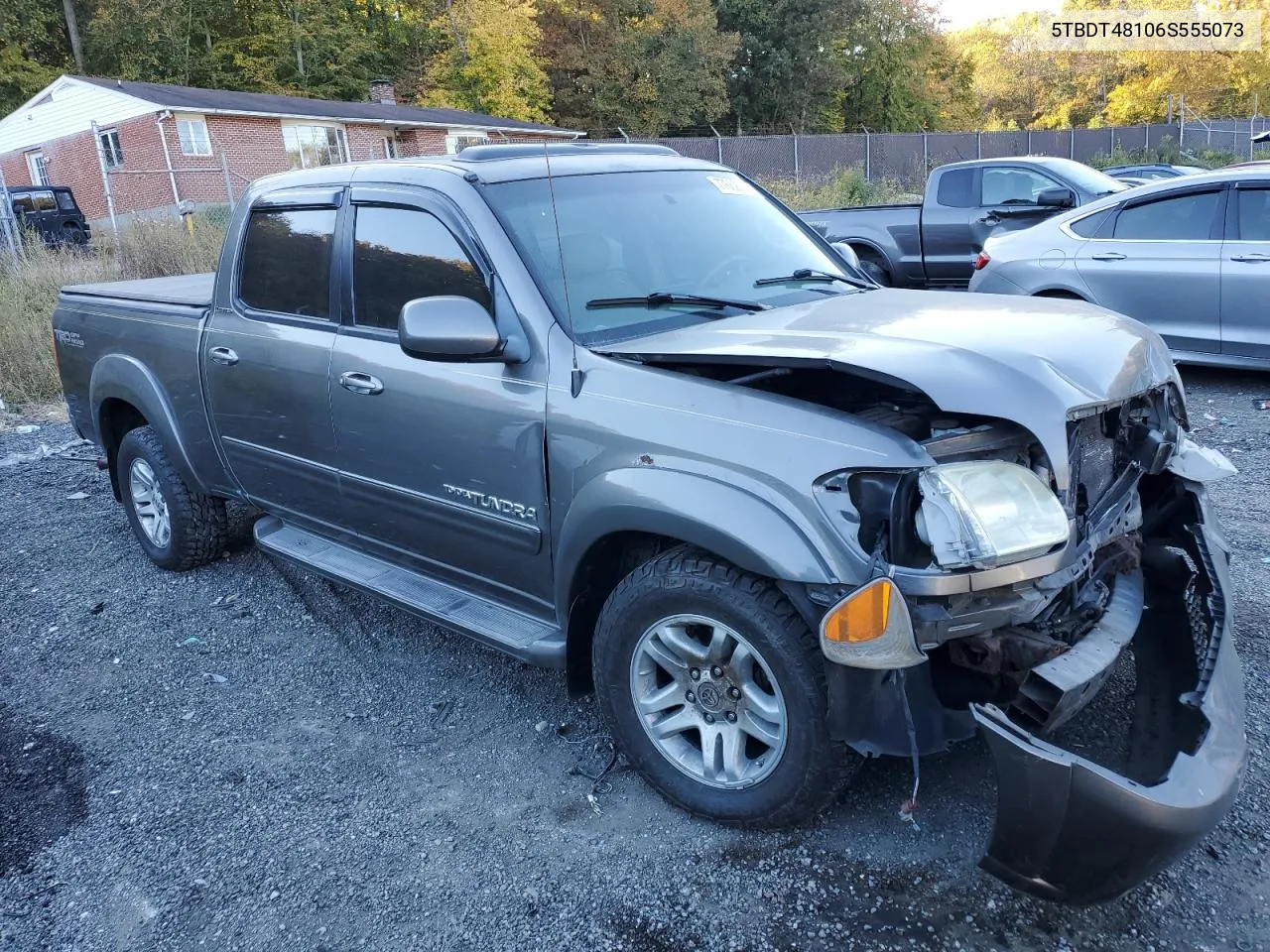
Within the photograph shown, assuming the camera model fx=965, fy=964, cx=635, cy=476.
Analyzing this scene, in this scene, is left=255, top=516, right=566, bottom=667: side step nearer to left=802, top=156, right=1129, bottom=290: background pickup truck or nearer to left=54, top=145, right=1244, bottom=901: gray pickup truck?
left=54, top=145, right=1244, bottom=901: gray pickup truck

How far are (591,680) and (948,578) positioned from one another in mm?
1351

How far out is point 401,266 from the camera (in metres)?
3.56

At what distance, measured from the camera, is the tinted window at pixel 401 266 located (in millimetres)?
3334

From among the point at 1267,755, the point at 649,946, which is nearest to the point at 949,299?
the point at 1267,755

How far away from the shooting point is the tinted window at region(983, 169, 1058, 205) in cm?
1024

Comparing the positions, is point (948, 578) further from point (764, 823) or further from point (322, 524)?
point (322, 524)

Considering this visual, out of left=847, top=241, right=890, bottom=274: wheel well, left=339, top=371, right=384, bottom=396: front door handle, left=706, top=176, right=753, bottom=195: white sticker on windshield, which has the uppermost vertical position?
left=706, top=176, right=753, bottom=195: white sticker on windshield

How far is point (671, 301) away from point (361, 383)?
1201 mm

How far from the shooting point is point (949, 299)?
11.2 feet

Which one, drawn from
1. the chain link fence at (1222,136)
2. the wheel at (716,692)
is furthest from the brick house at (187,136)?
the wheel at (716,692)

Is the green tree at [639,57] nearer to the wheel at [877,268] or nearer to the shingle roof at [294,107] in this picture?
the shingle roof at [294,107]

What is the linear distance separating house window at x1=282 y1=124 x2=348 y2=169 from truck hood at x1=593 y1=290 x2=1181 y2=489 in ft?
108

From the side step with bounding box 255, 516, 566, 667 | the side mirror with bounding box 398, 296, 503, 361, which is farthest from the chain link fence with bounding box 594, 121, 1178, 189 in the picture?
the side mirror with bounding box 398, 296, 503, 361

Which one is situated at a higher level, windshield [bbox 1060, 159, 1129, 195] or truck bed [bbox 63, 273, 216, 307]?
truck bed [bbox 63, 273, 216, 307]
